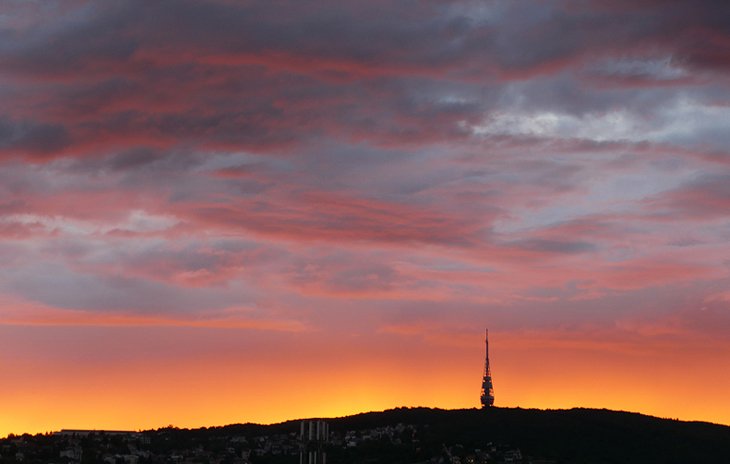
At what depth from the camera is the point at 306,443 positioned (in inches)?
4294
